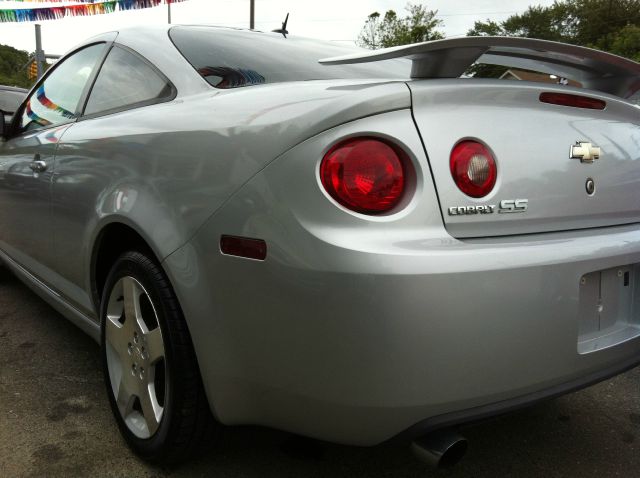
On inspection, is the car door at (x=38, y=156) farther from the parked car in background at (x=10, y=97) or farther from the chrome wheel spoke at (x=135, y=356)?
the parked car in background at (x=10, y=97)

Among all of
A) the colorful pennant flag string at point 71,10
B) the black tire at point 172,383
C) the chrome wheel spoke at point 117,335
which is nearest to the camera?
the black tire at point 172,383

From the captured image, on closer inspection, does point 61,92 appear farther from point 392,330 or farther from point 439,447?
point 439,447

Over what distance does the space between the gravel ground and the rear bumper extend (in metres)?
0.30

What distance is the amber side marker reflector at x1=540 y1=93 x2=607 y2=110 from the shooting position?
5.35 feet

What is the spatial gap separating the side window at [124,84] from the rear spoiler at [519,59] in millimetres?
726

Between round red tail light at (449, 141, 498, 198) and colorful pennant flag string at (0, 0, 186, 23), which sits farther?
colorful pennant flag string at (0, 0, 186, 23)

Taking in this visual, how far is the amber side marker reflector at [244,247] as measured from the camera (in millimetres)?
1430

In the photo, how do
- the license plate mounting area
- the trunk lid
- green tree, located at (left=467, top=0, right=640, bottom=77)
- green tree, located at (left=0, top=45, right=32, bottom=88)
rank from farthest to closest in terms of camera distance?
green tree, located at (left=0, top=45, right=32, bottom=88) → green tree, located at (left=467, top=0, right=640, bottom=77) → the license plate mounting area → the trunk lid

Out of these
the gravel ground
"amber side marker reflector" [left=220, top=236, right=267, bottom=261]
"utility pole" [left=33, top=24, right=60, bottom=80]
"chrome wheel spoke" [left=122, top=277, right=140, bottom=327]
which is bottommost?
the gravel ground

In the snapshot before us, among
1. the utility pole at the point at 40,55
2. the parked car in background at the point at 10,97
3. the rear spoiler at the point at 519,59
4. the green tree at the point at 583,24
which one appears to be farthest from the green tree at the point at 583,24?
the rear spoiler at the point at 519,59

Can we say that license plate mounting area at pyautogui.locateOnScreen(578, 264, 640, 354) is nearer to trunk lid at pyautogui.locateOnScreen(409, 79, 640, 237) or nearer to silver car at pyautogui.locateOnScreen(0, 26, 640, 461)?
silver car at pyautogui.locateOnScreen(0, 26, 640, 461)

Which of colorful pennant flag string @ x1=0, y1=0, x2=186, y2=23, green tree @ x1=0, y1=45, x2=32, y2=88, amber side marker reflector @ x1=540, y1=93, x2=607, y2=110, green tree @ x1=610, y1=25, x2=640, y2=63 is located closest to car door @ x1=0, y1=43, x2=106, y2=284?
amber side marker reflector @ x1=540, y1=93, x2=607, y2=110

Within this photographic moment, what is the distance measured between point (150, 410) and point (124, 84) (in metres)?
1.30

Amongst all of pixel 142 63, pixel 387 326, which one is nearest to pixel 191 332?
pixel 387 326
